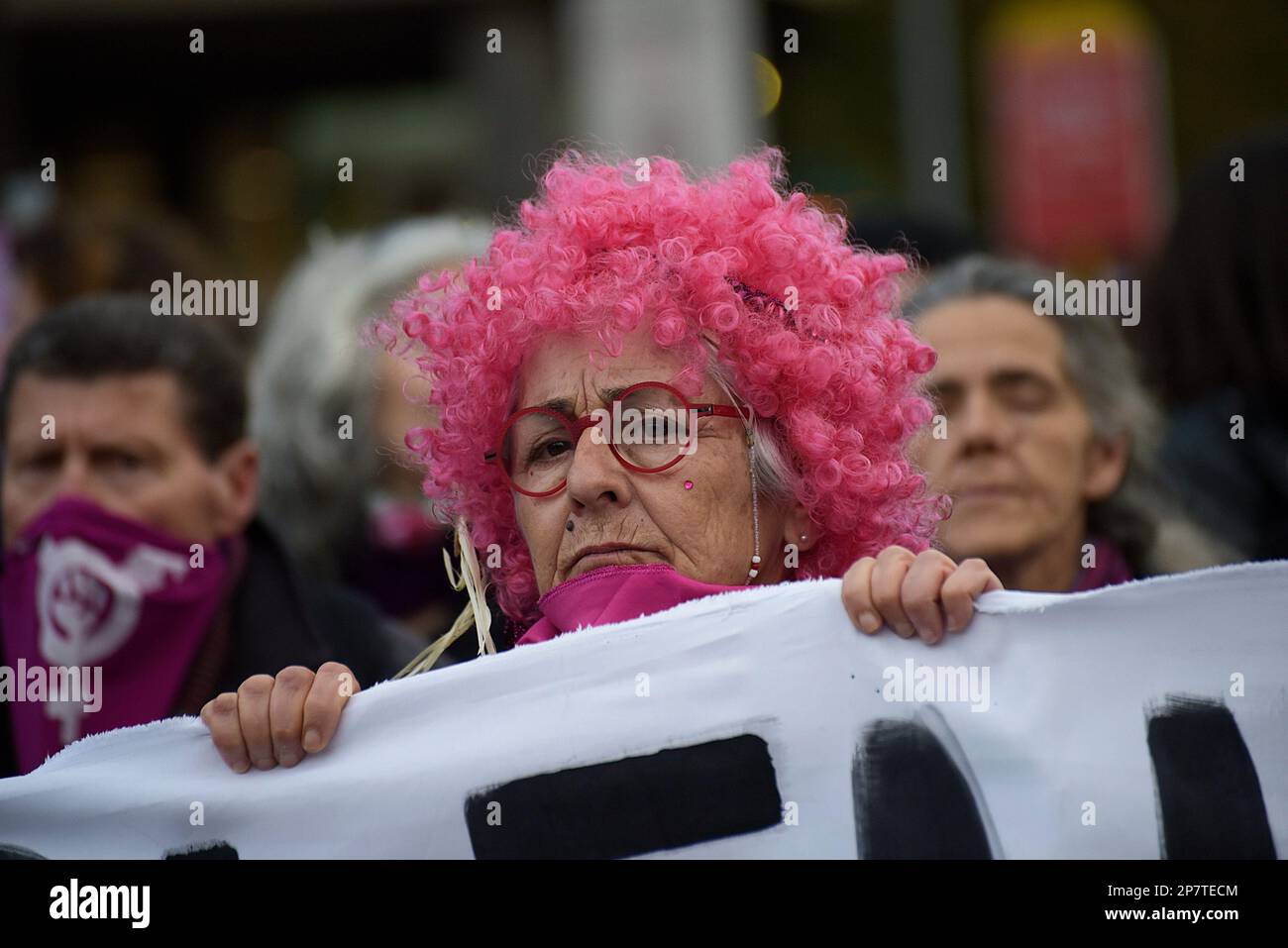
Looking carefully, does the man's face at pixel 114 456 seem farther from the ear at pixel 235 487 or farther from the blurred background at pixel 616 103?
the blurred background at pixel 616 103

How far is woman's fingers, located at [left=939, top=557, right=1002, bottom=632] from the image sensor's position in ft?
7.64

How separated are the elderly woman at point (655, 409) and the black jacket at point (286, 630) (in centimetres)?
72

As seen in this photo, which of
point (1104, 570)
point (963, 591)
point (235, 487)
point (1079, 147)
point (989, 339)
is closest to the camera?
point (963, 591)

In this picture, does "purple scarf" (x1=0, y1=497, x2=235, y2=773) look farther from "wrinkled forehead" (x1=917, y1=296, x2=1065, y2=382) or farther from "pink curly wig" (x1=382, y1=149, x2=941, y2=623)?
"wrinkled forehead" (x1=917, y1=296, x2=1065, y2=382)

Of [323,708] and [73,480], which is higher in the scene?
[73,480]

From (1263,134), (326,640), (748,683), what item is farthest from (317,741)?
(1263,134)

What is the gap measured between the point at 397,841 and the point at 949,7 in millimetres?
10695

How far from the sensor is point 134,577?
137 inches

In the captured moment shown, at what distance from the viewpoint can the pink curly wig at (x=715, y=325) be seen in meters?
2.77

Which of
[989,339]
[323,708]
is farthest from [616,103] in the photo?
[323,708]

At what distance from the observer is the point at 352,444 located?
488 cm

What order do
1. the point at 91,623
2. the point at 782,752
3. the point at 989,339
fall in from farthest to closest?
the point at 989,339 → the point at 91,623 → the point at 782,752

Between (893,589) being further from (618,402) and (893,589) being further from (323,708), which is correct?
(323,708)

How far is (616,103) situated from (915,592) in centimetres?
865
